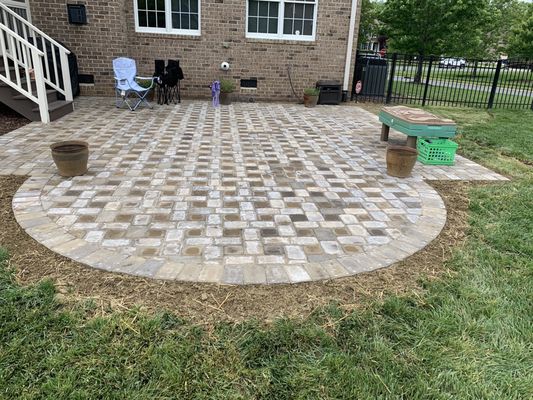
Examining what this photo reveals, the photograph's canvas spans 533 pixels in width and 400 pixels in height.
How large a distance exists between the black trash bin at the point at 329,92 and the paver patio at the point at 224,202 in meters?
3.73

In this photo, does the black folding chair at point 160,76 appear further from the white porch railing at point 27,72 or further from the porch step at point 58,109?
the white porch railing at point 27,72

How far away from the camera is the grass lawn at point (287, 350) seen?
6.17ft

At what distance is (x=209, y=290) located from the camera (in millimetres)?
2561

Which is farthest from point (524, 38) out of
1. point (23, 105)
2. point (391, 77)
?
point (23, 105)

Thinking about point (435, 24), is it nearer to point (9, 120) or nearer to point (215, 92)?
point (215, 92)

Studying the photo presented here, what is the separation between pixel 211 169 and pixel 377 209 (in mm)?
1991

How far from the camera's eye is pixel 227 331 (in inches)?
87.8

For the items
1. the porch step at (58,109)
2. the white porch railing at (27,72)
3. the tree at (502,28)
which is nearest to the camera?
the white porch railing at (27,72)

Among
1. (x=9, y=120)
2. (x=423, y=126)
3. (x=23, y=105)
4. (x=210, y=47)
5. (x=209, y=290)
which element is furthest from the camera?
(x=210, y=47)

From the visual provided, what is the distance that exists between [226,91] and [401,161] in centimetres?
577

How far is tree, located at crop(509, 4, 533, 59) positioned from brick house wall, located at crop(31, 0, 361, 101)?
858 inches

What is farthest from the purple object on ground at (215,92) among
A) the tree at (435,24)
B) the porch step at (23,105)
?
the tree at (435,24)

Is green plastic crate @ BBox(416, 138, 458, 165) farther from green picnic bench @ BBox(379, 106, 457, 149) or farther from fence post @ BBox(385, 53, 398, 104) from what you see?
fence post @ BBox(385, 53, 398, 104)

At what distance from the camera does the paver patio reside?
2930mm
